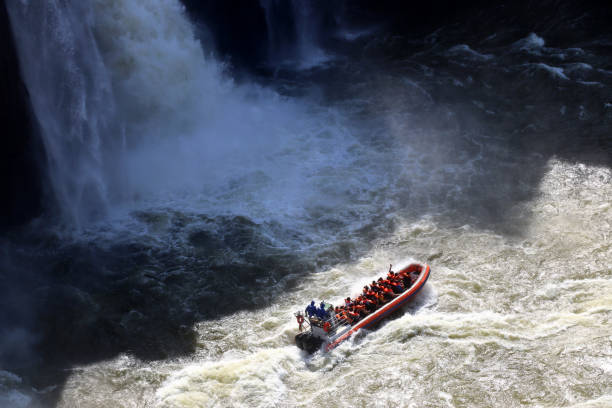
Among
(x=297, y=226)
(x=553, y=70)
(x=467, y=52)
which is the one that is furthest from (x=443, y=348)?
(x=467, y=52)

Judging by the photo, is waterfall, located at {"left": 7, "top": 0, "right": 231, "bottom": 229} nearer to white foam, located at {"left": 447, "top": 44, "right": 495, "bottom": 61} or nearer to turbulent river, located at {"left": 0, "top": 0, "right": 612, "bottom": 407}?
turbulent river, located at {"left": 0, "top": 0, "right": 612, "bottom": 407}

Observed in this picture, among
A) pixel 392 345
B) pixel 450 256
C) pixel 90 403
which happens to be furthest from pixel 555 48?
pixel 90 403

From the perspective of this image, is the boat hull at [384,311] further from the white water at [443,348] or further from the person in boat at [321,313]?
the person in boat at [321,313]

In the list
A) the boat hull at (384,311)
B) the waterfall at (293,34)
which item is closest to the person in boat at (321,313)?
the boat hull at (384,311)

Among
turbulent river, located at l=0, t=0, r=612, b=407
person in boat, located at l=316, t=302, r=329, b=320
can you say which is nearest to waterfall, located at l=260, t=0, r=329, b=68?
turbulent river, located at l=0, t=0, r=612, b=407

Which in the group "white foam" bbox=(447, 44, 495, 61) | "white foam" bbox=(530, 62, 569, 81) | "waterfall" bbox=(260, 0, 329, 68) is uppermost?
"waterfall" bbox=(260, 0, 329, 68)
